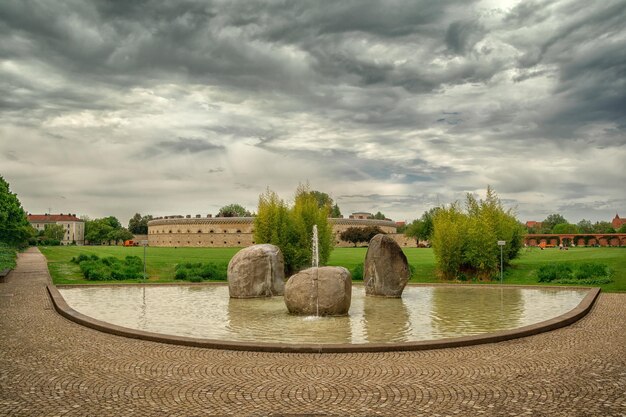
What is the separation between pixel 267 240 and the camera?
31.7m

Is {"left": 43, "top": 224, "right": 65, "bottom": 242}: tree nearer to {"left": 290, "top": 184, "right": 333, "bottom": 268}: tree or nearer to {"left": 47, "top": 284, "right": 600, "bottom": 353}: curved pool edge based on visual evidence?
{"left": 290, "top": 184, "right": 333, "bottom": 268}: tree

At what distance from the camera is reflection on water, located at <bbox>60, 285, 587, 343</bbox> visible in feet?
38.8

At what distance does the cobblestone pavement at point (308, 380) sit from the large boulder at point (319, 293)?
483 centimetres

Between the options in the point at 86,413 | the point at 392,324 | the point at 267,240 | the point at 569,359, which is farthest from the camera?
the point at 267,240

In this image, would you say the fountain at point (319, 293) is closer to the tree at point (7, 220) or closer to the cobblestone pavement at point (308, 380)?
the cobblestone pavement at point (308, 380)

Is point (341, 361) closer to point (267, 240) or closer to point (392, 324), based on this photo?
point (392, 324)

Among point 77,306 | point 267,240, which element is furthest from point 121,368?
point 267,240

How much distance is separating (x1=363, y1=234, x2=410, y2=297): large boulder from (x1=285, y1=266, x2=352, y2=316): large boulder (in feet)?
17.7

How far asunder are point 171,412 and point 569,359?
21.6ft

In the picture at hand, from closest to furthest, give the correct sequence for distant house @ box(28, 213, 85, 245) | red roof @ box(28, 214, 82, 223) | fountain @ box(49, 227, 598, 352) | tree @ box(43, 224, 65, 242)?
fountain @ box(49, 227, 598, 352) → tree @ box(43, 224, 65, 242) → distant house @ box(28, 213, 85, 245) → red roof @ box(28, 214, 82, 223)

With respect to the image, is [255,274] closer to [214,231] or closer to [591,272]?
[591,272]

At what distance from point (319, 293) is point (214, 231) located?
98.4 m

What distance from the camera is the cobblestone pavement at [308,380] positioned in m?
6.36

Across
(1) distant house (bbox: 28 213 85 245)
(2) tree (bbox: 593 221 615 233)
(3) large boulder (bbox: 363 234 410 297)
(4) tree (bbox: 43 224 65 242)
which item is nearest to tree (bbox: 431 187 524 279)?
(3) large boulder (bbox: 363 234 410 297)
